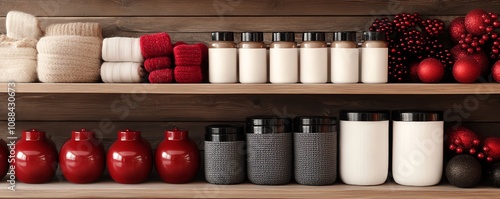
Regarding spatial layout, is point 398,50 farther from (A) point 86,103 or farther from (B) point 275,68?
(A) point 86,103

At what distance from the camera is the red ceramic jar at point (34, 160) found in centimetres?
152

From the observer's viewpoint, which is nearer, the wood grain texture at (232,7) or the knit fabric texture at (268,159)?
the knit fabric texture at (268,159)

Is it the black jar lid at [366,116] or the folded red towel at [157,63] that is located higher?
the folded red towel at [157,63]

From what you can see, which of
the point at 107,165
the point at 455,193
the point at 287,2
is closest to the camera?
the point at 455,193

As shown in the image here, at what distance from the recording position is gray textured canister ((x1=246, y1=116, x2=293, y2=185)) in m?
1.50

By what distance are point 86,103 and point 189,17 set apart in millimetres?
364

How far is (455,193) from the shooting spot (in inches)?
56.7

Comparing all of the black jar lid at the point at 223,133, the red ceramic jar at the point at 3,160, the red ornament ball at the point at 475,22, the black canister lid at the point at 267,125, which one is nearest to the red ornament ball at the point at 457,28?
the red ornament ball at the point at 475,22

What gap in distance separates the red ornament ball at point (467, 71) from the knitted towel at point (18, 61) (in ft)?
3.25

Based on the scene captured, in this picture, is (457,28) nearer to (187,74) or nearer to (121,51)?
(187,74)

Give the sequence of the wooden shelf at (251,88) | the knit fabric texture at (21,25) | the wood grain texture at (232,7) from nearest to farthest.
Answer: the wooden shelf at (251,88) < the knit fabric texture at (21,25) < the wood grain texture at (232,7)

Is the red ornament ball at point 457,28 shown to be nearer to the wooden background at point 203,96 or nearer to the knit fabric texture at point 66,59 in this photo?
the wooden background at point 203,96

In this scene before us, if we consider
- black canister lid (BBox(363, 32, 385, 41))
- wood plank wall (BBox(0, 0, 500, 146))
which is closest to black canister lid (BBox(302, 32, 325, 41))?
black canister lid (BBox(363, 32, 385, 41))

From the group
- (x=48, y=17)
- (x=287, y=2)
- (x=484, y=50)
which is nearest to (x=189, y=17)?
(x=287, y=2)
